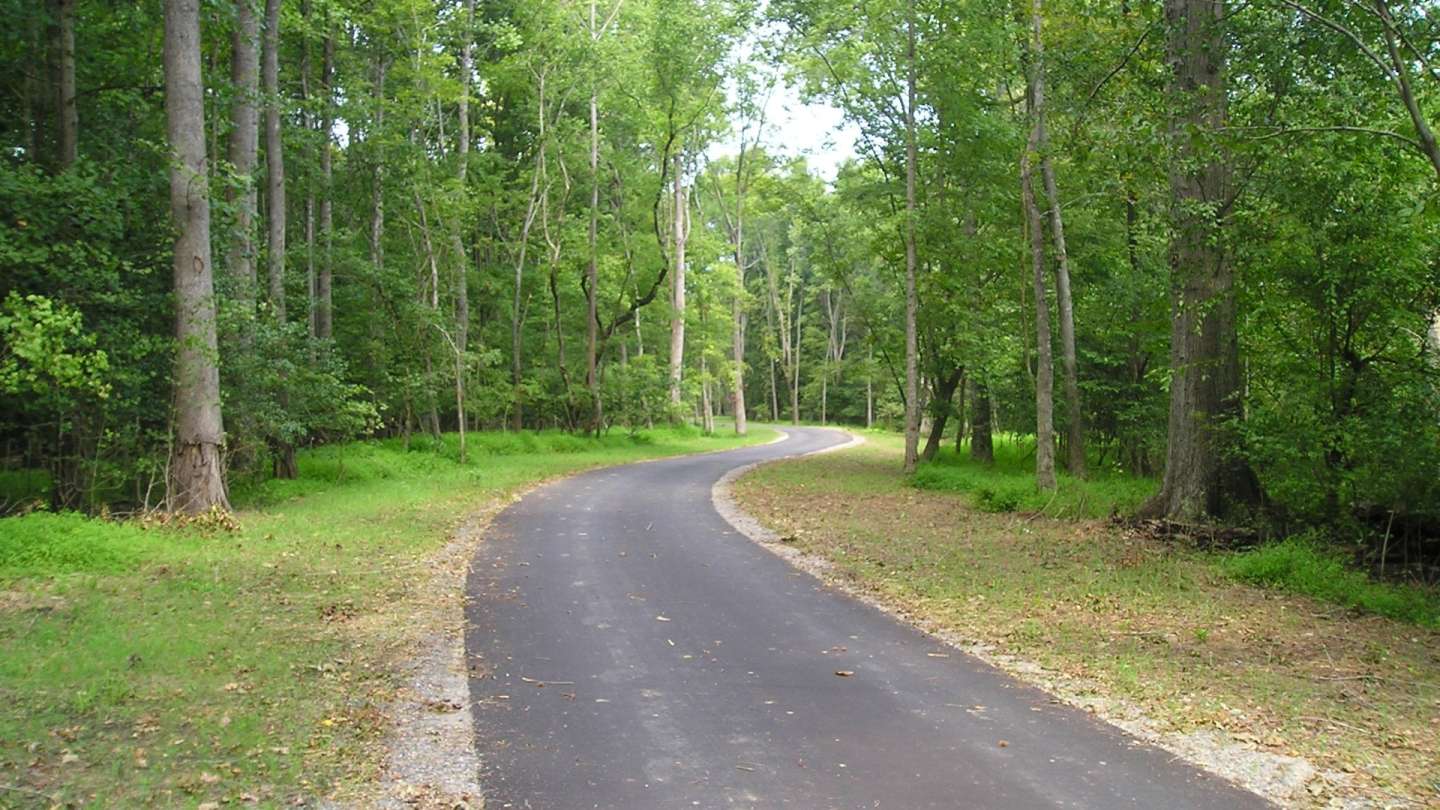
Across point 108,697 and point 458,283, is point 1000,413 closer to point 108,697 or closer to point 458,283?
point 458,283

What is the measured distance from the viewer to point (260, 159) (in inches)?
852

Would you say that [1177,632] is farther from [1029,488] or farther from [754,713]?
[1029,488]

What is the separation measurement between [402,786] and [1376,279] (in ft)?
35.5

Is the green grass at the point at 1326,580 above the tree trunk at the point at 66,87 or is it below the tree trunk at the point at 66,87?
below

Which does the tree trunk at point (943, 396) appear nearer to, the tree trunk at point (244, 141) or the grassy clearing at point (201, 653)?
the grassy clearing at point (201, 653)

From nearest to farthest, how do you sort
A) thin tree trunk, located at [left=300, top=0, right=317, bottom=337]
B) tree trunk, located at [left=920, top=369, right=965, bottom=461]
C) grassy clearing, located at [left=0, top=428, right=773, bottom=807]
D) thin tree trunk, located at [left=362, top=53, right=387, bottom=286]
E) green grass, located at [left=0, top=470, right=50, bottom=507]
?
1. grassy clearing, located at [left=0, top=428, right=773, bottom=807]
2. green grass, located at [left=0, top=470, right=50, bottom=507]
3. thin tree trunk, located at [left=300, top=0, right=317, bottom=337]
4. thin tree trunk, located at [left=362, top=53, right=387, bottom=286]
5. tree trunk, located at [left=920, top=369, right=965, bottom=461]

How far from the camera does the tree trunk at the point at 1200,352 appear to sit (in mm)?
11734

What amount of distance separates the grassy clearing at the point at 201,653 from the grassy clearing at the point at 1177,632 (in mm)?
4979

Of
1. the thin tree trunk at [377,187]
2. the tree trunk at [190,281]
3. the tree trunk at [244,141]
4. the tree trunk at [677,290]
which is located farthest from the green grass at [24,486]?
the tree trunk at [677,290]

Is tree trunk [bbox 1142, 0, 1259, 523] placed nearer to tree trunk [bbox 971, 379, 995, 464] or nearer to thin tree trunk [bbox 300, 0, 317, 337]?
tree trunk [bbox 971, 379, 995, 464]

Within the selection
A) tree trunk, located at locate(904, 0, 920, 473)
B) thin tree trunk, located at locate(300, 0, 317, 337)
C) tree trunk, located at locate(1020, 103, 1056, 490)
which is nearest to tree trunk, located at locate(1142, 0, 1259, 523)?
tree trunk, located at locate(1020, 103, 1056, 490)

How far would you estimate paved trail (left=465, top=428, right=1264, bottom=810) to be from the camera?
4.65 m

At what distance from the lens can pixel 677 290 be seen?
36.5 metres

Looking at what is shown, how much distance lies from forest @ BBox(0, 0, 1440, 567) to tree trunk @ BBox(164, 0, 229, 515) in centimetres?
4
